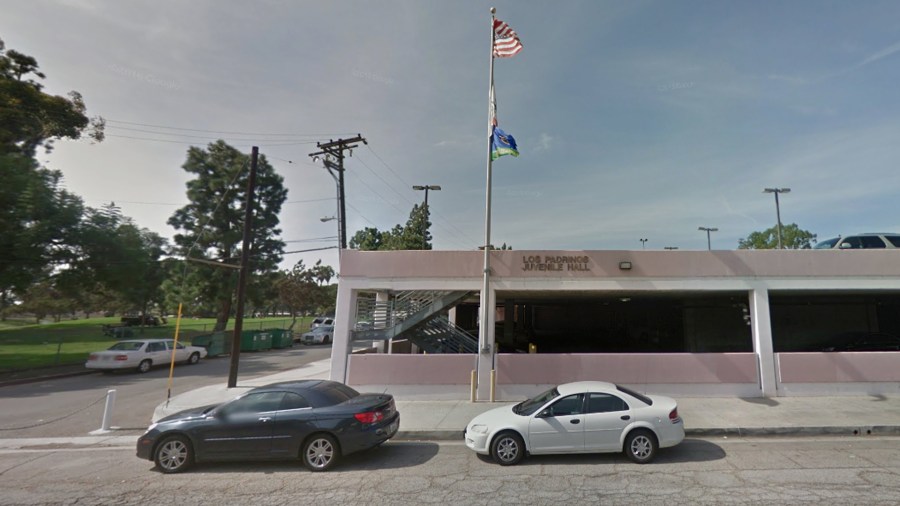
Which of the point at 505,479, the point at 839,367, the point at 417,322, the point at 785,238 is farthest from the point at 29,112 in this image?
the point at 785,238

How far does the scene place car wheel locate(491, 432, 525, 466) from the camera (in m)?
7.18

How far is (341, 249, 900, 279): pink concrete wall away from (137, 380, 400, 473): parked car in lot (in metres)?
Answer: 6.39

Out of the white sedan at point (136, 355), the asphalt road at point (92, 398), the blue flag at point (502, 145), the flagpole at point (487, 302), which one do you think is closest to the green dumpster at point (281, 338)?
the asphalt road at point (92, 398)

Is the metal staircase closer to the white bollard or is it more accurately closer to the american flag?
the white bollard

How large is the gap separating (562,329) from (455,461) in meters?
24.8

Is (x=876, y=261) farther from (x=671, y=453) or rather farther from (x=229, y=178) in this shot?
(x=229, y=178)

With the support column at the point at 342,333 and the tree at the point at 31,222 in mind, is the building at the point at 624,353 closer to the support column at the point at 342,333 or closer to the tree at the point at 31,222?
the support column at the point at 342,333

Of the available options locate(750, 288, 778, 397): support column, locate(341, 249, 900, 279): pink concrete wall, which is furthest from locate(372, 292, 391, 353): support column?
locate(750, 288, 778, 397): support column

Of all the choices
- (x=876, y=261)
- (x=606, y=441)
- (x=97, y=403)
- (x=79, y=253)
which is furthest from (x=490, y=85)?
(x=79, y=253)

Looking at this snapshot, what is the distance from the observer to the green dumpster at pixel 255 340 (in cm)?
3127

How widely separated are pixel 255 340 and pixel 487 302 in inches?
994

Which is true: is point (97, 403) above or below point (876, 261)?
below

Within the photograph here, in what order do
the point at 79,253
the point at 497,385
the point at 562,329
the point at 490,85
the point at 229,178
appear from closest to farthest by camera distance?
the point at 497,385 → the point at 490,85 → the point at 79,253 → the point at 562,329 → the point at 229,178

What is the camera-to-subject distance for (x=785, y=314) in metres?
19.7
